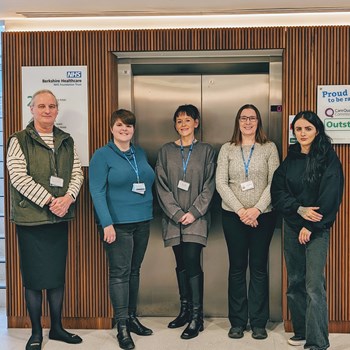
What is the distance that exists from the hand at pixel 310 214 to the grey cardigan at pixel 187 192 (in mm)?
758

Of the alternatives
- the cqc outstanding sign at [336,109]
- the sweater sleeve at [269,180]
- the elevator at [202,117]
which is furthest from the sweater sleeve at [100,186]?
the cqc outstanding sign at [336,109]

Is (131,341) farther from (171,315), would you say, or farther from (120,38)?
(120,38)

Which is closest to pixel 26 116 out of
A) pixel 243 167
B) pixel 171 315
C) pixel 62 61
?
pixel 62 61

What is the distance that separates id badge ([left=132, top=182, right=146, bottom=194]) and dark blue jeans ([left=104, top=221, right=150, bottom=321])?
0.77ft

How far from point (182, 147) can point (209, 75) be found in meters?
0.78

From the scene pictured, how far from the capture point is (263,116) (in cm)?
497

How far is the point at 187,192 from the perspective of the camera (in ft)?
14.7

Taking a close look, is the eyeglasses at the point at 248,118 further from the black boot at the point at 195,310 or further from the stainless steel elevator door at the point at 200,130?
the black boot at the point at 195,310

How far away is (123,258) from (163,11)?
187 cm

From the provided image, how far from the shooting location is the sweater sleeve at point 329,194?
388cm

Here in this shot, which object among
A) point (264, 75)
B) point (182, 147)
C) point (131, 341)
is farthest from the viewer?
→ point (264, 75)

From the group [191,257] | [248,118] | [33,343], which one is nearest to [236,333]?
[191,257]

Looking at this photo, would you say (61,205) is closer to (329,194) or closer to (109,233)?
(109,233)

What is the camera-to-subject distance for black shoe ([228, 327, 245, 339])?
14.7 ft
